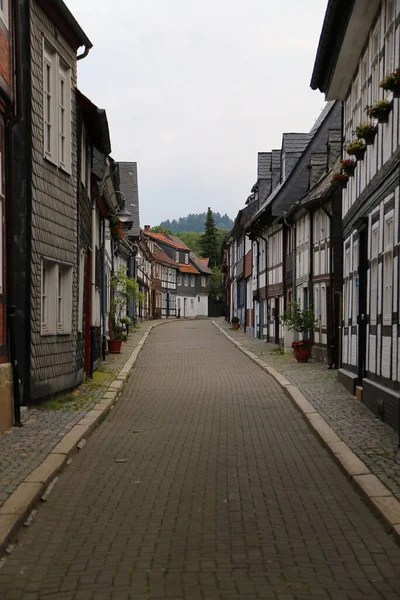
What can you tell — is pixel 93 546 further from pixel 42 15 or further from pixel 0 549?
pixel 42 15

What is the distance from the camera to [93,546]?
621cm

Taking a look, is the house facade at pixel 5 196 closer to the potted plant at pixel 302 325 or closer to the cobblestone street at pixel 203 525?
the cobblestone street at pixel 203 525

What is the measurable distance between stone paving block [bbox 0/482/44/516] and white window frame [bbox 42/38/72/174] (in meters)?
7.30

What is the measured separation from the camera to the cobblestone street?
5.31m

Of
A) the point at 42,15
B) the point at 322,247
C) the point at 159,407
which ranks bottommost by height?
the point at 159,407

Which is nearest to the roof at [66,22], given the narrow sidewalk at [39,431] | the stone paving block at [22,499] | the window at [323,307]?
the narrow sidewalk at [39,431]

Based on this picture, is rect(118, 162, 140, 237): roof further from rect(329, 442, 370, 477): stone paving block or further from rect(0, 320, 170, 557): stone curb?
rect(329, 442, 370, 477): stone paving block

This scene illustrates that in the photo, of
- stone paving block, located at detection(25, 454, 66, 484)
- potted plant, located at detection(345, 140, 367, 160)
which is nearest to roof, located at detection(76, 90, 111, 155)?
potted plant, located at detection(345, 140, 367, 160)

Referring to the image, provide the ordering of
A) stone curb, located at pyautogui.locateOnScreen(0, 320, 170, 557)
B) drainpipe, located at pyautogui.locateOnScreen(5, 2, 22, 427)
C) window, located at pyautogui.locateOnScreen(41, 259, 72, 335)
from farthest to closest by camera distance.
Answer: window, located at pyautogui.locateOnScreen(41, 259, 72, 335)
drainpipe, located at pyautogui.locateOnScreen(5, 2, 22, 427)
stone curb, located at pyautogui.locateOnScreen(0, 320, 170, 557)

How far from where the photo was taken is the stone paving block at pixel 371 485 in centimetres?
754

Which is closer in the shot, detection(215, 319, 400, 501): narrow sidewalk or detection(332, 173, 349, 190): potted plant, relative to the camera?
detection(215, 319, 400, 501): narrow sidewalk

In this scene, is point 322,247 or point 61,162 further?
point 322,247

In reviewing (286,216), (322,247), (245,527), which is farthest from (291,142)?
(245,527)

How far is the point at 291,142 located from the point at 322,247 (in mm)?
9492
